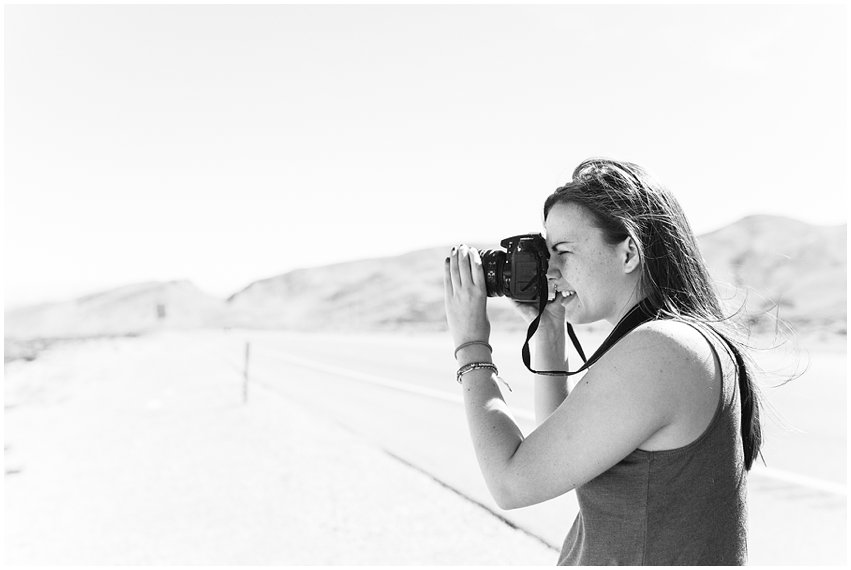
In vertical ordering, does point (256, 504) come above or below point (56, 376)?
above

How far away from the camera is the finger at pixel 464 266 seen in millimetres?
1674

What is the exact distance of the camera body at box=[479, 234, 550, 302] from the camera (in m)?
1.69

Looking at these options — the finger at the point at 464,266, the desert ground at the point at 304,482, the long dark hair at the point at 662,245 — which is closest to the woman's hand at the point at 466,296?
the finger at the point at 464,266

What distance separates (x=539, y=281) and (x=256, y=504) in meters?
3.71

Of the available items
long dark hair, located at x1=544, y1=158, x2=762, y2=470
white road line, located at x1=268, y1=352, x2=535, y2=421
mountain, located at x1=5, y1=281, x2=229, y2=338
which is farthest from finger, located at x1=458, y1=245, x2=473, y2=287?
mountain, located at x1=5, y1=281, x2=229, y2=338

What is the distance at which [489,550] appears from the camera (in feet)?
13.1

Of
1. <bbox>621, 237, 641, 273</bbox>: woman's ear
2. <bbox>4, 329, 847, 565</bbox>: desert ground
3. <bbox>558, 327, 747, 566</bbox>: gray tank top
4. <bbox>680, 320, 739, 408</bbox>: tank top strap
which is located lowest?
<bbox>4, 329, 847, 565</bbox>: desert ground

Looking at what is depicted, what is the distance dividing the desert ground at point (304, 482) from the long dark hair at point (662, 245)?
0.20m

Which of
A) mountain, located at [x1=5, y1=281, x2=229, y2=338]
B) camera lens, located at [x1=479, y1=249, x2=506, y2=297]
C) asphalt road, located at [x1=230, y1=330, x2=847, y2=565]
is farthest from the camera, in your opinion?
mountain, located at [x1=5, y1=281, x2=229, y2=338]

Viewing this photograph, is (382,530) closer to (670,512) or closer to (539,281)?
(539,281)

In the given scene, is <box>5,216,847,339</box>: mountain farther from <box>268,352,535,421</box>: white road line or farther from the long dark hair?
the long dark hair

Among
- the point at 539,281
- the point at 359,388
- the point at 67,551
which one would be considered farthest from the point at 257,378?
the point at 539,281

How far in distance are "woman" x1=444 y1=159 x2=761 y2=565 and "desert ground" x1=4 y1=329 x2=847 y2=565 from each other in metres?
0.32

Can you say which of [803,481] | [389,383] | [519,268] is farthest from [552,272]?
[389,383]
